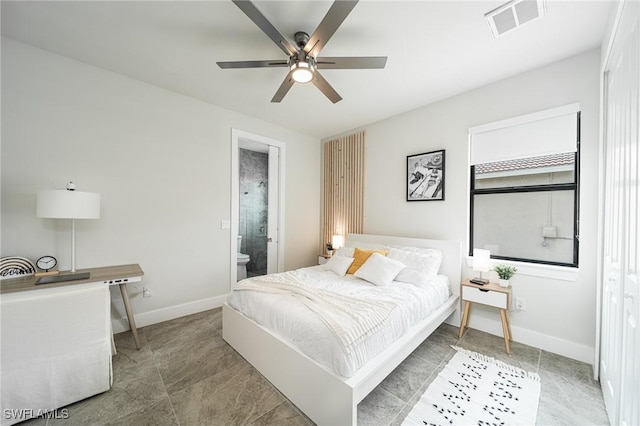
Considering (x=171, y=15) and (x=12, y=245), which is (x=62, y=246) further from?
(x=171, y=15)

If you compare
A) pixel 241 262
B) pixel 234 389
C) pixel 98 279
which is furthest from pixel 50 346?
pixel 241 262

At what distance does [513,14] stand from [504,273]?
2298 mm

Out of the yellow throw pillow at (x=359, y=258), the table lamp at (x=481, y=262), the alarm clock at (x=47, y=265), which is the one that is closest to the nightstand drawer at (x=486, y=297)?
the table lamp at (x=481, y=262)

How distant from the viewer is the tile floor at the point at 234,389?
1.58 m

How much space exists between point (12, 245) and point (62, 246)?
12.1 inches

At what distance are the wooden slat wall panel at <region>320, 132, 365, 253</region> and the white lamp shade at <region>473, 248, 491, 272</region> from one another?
69.7 inches

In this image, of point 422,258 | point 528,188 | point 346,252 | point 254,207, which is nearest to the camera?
point 528,188

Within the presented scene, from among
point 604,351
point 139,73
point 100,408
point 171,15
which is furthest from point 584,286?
point 139,73

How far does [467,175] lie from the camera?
2.94 metres

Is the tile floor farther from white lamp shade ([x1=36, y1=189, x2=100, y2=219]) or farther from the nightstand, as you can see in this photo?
white lamp shade ([x1=36, y1=189, x2=100, y2=219])

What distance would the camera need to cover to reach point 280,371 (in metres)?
1.80

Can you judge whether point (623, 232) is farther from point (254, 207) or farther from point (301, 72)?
point (254, 207)

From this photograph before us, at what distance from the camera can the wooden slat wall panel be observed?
4.11m

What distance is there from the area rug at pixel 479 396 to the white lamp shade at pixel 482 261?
853mm
